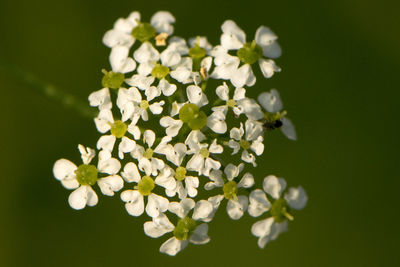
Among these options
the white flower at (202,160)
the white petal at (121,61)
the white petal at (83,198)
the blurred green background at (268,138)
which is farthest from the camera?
the blurred green background at (268,138)

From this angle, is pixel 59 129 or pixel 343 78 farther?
pixel 343 78

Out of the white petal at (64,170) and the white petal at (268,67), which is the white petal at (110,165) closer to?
the white petal at (64,170)

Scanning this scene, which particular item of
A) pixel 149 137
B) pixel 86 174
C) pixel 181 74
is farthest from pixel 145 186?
pixel 181 74

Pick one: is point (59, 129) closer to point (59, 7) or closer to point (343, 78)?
point (59, 7)

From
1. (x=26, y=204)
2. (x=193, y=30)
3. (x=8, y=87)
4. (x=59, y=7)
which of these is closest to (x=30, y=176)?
(x=26, y=204)

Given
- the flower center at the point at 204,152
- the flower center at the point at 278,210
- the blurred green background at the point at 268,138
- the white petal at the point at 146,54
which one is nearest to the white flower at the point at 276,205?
the flower center at the point at 278,210

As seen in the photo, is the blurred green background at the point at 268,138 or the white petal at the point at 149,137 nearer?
the white petal at the point at 149,137

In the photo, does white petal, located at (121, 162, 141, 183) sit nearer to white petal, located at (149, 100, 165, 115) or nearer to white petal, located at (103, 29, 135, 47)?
white petal, located at (149, 100, 165, 115)
